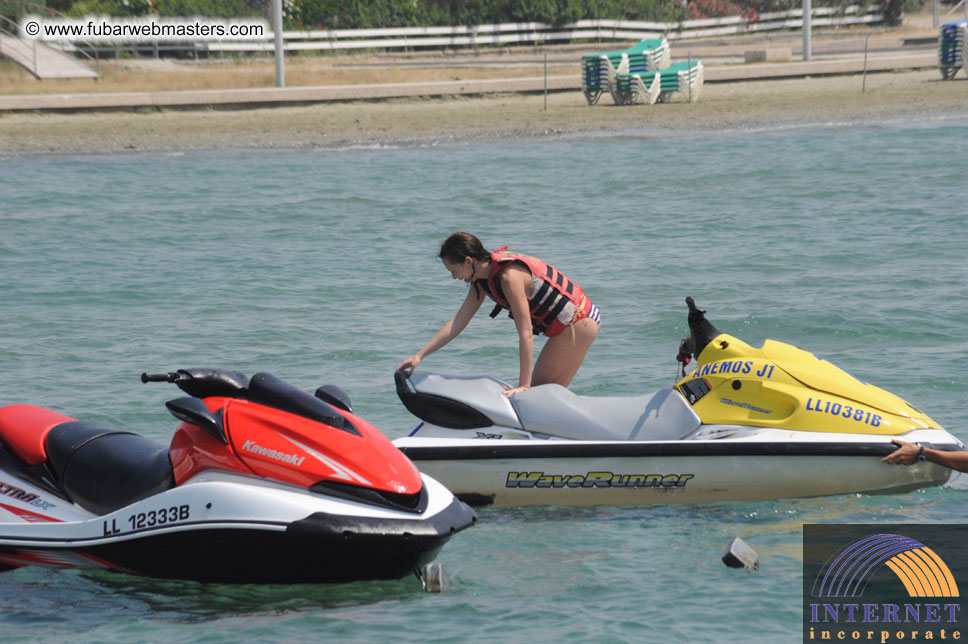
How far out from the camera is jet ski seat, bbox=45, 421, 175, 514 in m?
5.09

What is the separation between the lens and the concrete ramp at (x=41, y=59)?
3244cm

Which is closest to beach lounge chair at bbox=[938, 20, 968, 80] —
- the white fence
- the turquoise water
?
the turquoise water

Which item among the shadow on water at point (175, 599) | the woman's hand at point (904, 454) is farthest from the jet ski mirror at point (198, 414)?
the woman's hand at point (904, 454)

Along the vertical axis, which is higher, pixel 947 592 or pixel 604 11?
pixel 604 11

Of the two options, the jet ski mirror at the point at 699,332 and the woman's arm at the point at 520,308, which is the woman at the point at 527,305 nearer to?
the woman's arm at the point at 520,308

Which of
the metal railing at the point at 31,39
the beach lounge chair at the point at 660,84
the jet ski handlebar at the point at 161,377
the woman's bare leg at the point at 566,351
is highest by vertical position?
the metal railing at the point at 31,39

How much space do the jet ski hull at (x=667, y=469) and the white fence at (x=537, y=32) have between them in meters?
34.6

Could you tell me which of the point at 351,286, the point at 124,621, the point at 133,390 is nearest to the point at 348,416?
the point at 124,621

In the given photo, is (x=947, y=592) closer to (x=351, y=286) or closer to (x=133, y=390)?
(x=133, y=390)

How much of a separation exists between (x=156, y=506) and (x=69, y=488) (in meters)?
0.52

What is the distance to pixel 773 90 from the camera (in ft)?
96.9

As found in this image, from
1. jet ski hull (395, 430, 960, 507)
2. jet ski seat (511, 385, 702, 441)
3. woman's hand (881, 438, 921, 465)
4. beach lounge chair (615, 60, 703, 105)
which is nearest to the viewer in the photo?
woman's hand (881, 438, 921, 465)

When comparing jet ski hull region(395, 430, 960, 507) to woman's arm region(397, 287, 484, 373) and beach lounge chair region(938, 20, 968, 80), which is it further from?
beach lounge chair region(938, 20, 968, 80)

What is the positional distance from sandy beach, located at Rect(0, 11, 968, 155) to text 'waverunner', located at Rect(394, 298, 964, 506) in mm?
18982
